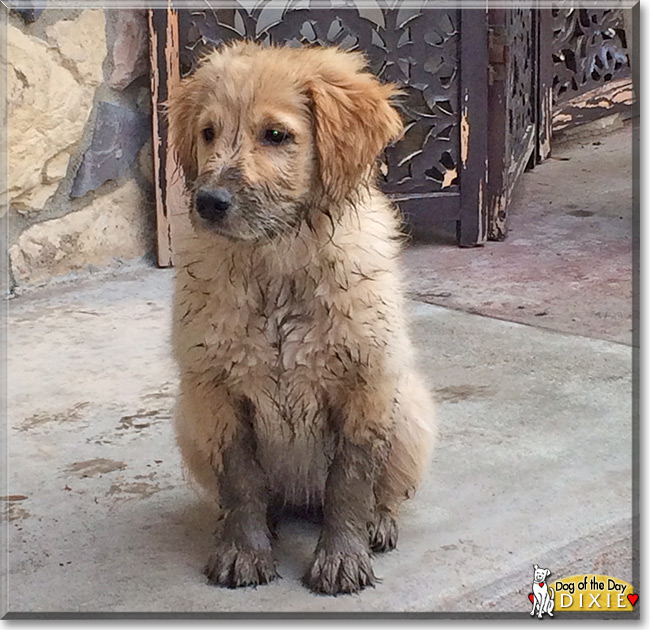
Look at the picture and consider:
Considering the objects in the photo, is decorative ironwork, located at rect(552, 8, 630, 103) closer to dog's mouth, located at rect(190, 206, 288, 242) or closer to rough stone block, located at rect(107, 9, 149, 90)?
rough stone block, located at rect(107, 9, 149, 90)

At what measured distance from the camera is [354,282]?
6.87 ft

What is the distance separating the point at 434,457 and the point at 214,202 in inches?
43.0

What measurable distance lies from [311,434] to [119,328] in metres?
1.82

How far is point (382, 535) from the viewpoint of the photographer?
7.43ft

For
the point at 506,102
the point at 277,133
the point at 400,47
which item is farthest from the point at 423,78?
the point at 277,133

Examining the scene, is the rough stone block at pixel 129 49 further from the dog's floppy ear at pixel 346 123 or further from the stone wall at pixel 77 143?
the dog's floppy ear at pixel 346 123

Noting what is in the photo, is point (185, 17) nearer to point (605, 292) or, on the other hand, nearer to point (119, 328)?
point (119, 328)

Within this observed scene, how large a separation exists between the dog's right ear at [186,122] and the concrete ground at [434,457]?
2.69ft

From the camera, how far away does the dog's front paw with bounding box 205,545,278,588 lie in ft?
6.98

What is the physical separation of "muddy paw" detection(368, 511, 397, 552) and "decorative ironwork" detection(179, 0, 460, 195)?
2627 mm

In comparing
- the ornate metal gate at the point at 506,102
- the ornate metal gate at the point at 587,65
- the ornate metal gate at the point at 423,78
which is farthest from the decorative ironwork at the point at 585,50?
the ornate metal gate at the point at 423,78

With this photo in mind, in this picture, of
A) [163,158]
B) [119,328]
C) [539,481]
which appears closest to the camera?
[539,481]

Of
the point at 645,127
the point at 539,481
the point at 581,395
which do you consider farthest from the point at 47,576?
the point at 645,127

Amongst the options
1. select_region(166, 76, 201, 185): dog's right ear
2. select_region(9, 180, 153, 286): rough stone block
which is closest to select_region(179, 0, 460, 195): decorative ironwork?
select_region(9, 180, 153, 286): rough stone block
